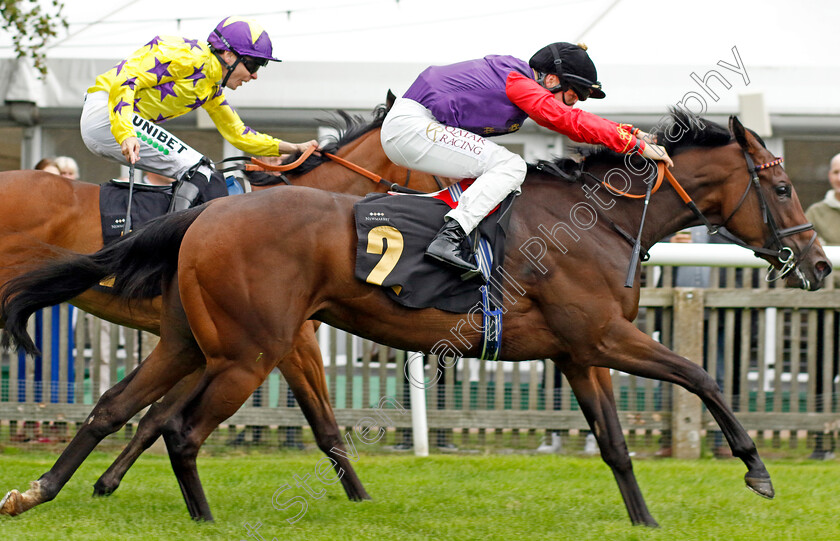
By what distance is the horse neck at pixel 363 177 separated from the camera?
16.5 ft

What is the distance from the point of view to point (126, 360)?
6.44 metres

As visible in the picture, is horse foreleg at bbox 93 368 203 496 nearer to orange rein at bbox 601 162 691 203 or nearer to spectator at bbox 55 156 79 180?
orange rein at bbox 601 162 691 203

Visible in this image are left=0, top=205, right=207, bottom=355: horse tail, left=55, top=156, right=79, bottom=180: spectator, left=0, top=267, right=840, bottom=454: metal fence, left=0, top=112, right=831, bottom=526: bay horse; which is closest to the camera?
left=0, top=112, right=831, bottom=526: bay horse

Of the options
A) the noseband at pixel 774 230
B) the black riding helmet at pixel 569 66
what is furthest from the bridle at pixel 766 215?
the black riding helmet at pixel 569 66

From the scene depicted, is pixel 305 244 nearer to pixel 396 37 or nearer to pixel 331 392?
pixel 331 392

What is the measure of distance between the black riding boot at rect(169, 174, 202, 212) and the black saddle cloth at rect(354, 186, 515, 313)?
109cm

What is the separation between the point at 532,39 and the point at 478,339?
5122mm

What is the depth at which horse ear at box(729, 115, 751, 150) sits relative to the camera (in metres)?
4.30

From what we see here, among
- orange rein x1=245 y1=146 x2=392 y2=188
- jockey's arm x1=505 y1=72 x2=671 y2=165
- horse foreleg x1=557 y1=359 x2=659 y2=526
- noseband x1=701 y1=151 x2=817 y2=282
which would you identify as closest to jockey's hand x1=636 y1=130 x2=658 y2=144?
jockey's arm x1=505 y1=72 x2=671 y2=165

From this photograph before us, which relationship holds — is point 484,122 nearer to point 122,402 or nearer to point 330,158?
point 330,158

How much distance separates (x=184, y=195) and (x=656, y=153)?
7.26 feet

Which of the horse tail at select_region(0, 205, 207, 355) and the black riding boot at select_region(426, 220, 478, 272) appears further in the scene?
the horse tail at select_region(0, 205, 207, 355)

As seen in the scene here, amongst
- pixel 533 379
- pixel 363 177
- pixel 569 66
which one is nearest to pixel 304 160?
pixel 363 177

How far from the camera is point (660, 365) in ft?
13.6
